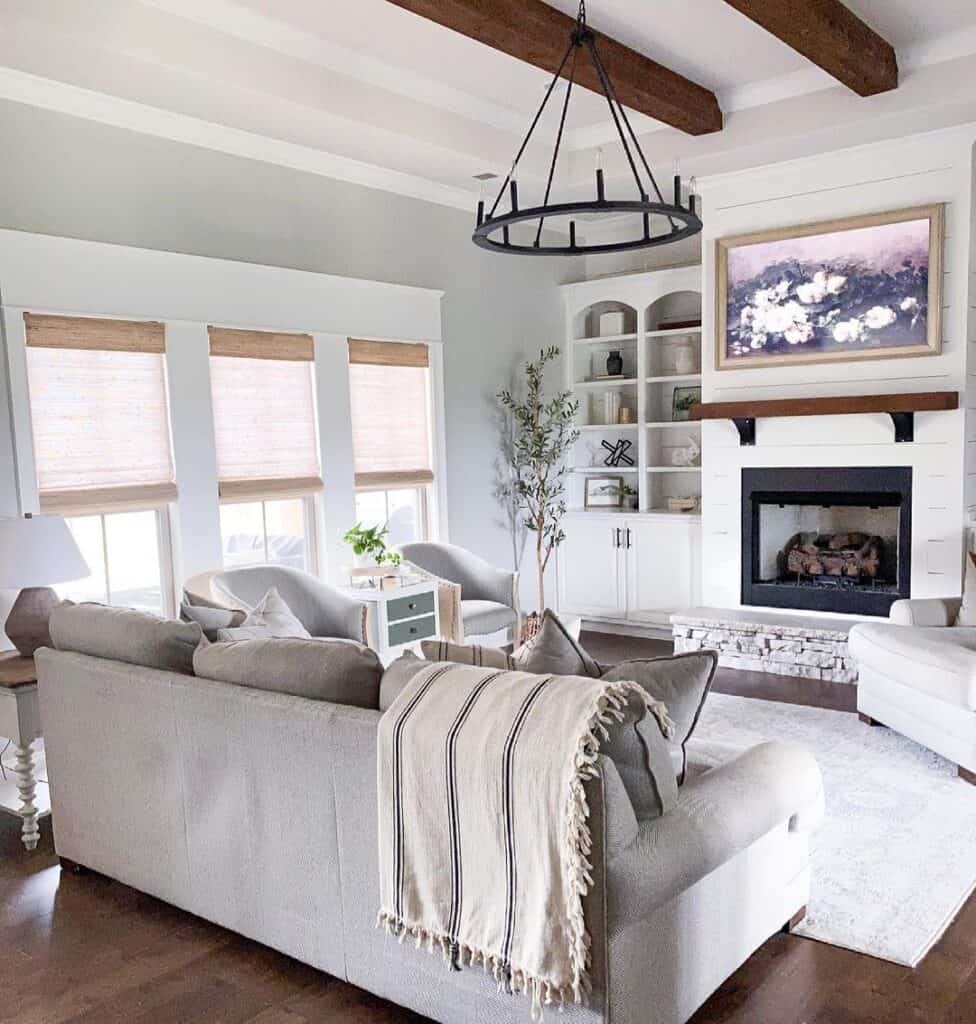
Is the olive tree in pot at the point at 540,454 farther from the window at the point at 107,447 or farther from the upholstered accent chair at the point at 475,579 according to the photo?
the window at the point at 107,447

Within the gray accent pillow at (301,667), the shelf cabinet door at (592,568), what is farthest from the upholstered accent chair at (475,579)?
the gray accent pillow at (301,667)

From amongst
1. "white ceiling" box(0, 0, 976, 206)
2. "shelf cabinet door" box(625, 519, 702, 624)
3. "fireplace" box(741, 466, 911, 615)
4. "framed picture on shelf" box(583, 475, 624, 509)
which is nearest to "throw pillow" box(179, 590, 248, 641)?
"white ceiling" box(0, 0, 976, 206)

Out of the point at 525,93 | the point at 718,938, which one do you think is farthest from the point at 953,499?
the point at 718,938

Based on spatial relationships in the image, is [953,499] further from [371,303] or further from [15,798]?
[15,798]

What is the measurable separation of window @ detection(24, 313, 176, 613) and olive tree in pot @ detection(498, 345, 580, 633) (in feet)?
8.59

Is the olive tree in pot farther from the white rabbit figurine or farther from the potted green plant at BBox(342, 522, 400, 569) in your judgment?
the potted green plant at BBox(342, 522, 400, 569)

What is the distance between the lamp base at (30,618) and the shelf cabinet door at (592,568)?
4014 millimetres

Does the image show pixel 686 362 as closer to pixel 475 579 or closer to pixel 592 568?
pixel 592 568

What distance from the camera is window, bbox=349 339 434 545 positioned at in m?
5.49

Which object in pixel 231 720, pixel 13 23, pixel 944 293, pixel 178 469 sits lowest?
pixel 231 720

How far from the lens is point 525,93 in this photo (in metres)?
4.77

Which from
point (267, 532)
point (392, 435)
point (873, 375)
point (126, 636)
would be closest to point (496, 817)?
point (126, 636)

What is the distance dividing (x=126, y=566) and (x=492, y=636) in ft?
7.14

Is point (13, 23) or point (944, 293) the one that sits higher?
point (13, 23)
